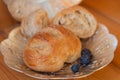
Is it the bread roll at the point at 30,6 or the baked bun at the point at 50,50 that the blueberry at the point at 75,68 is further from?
the bread roll at the point at 30,6

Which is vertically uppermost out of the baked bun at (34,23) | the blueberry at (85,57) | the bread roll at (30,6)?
the baked bun at (34,23)

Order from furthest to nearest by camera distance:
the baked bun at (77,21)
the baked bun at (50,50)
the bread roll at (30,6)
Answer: the bread roll at (30,6) → the baked bun at (77,21) → the baked bun at (50,50)

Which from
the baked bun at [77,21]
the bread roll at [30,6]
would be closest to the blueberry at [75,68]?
the baked bun at [77,21]

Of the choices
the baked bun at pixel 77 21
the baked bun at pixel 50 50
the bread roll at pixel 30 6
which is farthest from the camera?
the bread roll at pixel 30 6

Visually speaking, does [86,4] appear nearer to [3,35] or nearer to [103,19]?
[103,19]

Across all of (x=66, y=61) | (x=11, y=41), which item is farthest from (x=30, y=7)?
(x=66, y=61)

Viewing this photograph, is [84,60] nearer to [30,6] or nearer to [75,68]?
[75,68]

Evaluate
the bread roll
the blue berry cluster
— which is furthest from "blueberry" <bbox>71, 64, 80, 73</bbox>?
the bread roll
